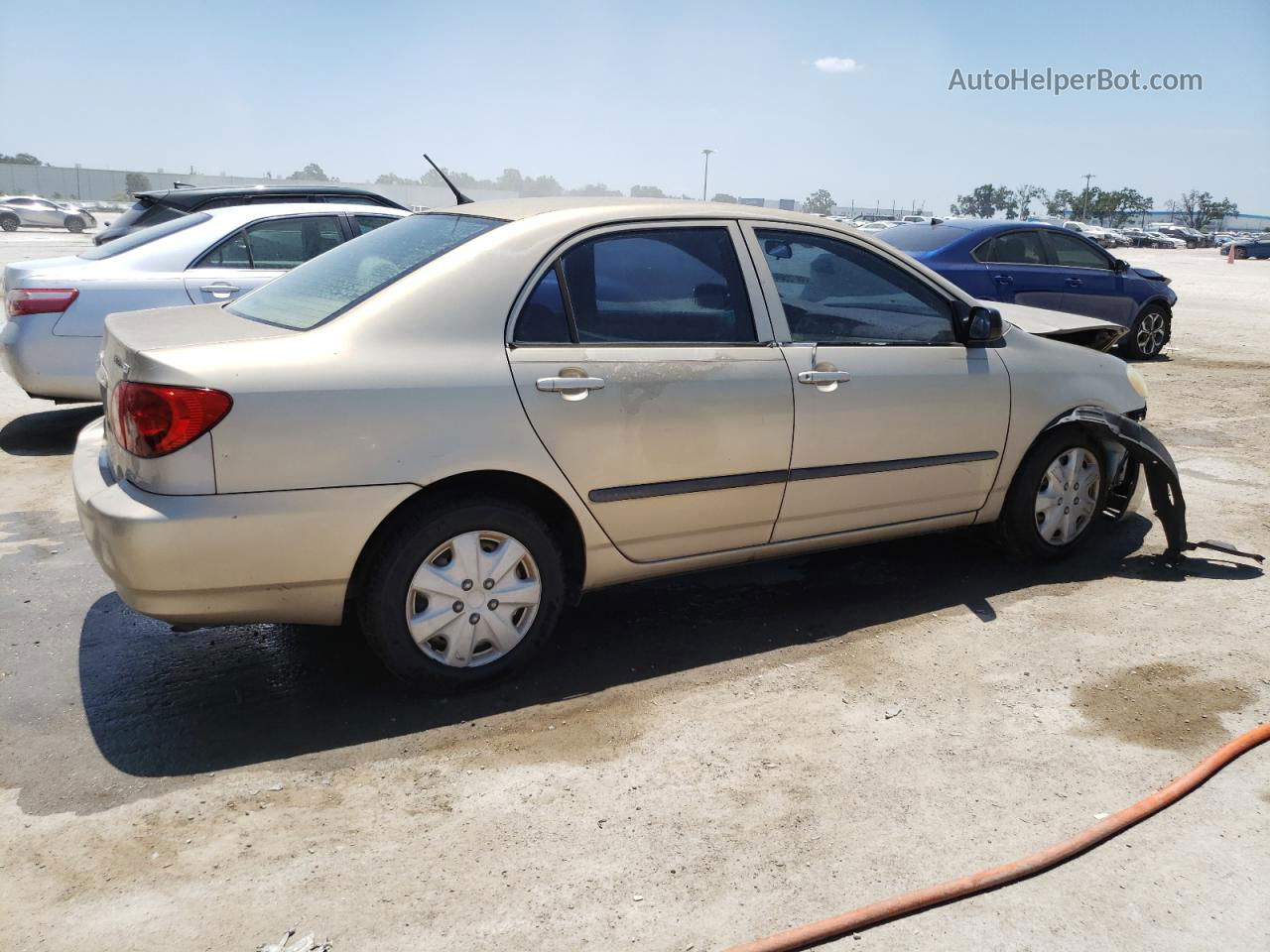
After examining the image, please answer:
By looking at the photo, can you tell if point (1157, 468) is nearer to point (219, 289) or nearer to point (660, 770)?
point (660, 770)

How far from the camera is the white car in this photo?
636cm

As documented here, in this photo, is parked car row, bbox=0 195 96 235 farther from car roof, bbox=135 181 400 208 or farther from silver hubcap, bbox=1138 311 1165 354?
silver hubcap, bbox=1138 311 1165 354

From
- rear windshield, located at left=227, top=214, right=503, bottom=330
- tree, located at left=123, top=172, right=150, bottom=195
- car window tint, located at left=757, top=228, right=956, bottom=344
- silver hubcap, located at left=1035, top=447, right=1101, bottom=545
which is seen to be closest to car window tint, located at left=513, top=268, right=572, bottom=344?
rear windshield, located at left=227, top=214, right=503, bottom=330

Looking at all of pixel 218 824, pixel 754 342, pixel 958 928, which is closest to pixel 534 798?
pixel 218 824

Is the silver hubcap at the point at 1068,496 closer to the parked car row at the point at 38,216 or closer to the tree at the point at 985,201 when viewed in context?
the parked car row at the point at 38,216

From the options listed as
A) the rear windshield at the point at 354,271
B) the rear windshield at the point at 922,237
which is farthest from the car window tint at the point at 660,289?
the rear windshield at the point at 922,237

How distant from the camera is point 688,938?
2426 millimetres

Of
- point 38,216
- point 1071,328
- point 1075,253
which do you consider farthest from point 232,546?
point 38,216

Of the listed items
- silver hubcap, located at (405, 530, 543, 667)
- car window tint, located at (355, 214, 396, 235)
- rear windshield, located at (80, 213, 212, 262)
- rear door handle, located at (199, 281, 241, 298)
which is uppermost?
car window tint, located at (355, 214, 396, 235)

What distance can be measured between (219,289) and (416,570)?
4.14 metres

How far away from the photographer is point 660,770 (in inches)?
125

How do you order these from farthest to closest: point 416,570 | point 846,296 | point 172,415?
point 846,296 → point 416,570 → point 172,415

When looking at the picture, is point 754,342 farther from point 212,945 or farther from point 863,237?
point 212,945

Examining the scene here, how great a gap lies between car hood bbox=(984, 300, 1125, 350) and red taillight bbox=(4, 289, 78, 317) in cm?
541
